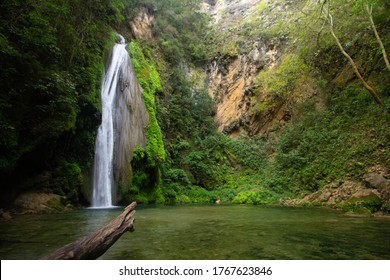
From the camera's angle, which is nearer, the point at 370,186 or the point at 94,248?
the point at 94,248

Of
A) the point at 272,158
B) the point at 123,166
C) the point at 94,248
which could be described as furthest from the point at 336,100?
the point at 94,248

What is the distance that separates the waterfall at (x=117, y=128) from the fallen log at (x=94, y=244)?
9.48 metres

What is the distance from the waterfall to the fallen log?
31.1 ft

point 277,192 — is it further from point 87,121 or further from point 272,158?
point 87,121

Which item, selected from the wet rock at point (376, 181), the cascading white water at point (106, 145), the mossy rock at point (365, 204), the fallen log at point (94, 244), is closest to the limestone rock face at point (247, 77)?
the wet rock at point (376, 181)

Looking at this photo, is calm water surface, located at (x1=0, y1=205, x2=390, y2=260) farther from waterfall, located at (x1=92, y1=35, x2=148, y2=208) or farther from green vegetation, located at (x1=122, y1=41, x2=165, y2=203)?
green vegetation, located at (x1=122, y1=41, x2=165, y2=203)

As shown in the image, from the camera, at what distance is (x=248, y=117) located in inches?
842

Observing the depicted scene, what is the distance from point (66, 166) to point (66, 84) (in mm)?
3951

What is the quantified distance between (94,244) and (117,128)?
39.2ft

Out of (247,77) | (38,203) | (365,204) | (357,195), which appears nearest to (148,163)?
(38,203)

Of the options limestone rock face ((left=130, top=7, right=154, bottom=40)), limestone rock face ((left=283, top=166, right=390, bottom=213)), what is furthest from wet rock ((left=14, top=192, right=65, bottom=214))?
limestone rock face ((left=130, top=7, right=154, bottom=40))

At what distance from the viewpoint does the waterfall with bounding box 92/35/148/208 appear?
1276cm

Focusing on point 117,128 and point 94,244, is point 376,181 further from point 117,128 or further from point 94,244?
point 117,128

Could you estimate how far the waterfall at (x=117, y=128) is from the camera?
41.9ft
